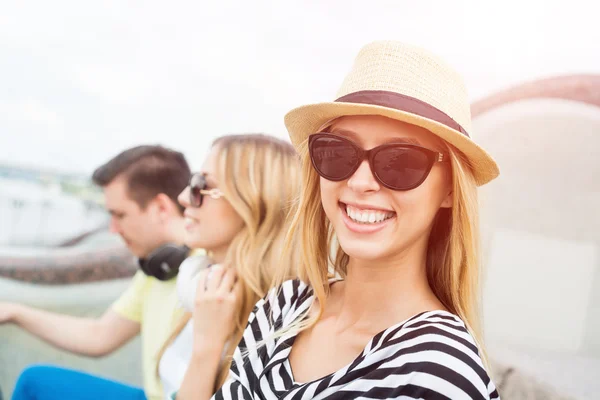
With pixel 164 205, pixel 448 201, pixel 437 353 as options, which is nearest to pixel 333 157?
pixel 448 201

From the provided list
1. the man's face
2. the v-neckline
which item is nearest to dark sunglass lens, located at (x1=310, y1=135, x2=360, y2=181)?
the v-neckline

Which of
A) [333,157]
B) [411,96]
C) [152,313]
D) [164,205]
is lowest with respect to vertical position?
[152,313]

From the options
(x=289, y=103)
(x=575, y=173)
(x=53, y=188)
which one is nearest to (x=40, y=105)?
(x=53, y=188)

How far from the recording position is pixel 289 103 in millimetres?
1969

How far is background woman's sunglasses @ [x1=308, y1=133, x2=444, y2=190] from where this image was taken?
0.84 metres

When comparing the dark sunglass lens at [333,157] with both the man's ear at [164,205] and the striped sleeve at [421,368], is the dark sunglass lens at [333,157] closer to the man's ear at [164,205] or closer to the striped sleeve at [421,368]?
the striped sleeve at [421,368]

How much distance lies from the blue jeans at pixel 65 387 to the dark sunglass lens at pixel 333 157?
120 centimetres

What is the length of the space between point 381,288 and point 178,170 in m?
1.34

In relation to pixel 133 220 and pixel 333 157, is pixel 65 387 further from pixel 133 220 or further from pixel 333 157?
pixel 333 157

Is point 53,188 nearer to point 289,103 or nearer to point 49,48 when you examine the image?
point 49,48

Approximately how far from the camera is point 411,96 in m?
0.87

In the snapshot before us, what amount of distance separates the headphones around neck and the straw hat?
94 centimetres

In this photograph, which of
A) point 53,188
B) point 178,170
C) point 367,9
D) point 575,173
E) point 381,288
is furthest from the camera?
point 53,188

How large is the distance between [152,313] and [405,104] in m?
1.33
